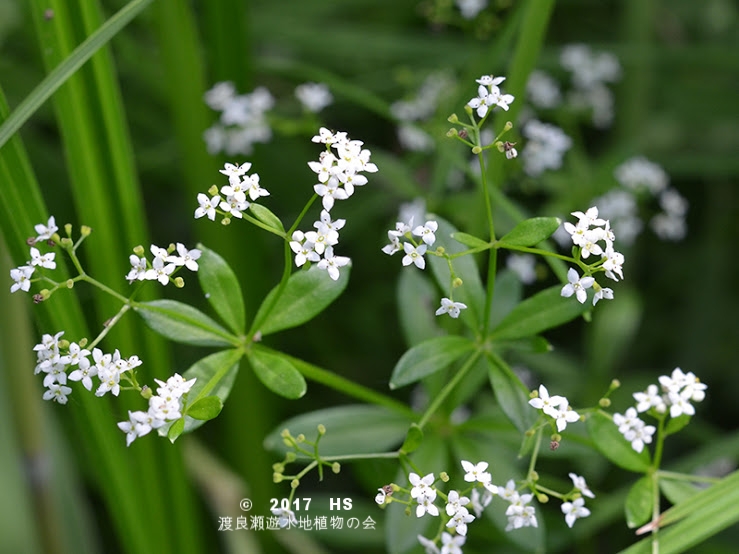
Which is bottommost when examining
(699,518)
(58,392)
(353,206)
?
(699,518)

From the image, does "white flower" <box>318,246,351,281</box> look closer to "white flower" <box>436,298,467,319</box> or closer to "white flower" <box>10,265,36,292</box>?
"white flower" <box>436,298,467,319</box>

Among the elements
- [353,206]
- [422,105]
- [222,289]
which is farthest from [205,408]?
[353,206]

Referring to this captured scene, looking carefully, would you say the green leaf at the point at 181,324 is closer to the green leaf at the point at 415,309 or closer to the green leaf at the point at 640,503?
the green leaf at the point at 415,309

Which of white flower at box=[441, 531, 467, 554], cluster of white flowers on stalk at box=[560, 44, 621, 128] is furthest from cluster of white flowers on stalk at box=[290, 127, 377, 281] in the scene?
cluster of white flowers on stalk at box=[560, 44, 621, 128]

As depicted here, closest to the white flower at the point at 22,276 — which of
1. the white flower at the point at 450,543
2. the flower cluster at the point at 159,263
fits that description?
the flower cluster at the point at 159,263

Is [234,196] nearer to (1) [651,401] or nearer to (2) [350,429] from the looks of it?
(2) [350,429]

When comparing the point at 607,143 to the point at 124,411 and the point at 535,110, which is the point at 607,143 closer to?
the point at 535,110
